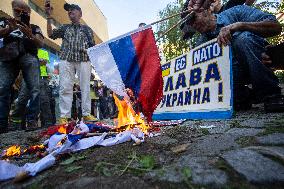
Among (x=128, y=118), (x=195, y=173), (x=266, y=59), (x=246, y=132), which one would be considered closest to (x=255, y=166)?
(x=195, y=173)

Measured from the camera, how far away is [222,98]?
3262mm

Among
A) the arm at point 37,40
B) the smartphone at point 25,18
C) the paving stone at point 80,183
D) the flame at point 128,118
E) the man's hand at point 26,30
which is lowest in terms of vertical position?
the paving stone at point 80,183

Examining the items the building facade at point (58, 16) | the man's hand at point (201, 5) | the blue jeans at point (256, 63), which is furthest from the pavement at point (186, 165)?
the building facade at point (58, 16)

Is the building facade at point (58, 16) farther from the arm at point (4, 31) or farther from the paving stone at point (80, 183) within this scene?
the paving stone at point (80, 183)

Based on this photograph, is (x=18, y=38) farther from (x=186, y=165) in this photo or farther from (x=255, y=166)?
(x=255, y=166)

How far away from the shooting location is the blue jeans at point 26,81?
4473mm

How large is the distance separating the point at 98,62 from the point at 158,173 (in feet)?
6.76

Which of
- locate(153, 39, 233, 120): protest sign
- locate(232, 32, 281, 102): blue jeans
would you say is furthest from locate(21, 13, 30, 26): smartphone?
locate(232, 32, 281, 102): blue jeans

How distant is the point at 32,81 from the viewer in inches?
181

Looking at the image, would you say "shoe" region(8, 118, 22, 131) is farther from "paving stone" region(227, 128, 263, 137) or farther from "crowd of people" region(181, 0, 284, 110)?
"paving stone" region(227, 128, 263, 137)

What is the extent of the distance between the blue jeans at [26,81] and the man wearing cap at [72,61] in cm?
54

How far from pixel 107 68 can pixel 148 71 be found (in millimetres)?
492

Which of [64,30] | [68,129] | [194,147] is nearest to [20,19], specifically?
[64,30]

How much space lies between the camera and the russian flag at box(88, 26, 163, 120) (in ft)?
9.80
